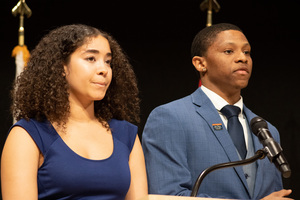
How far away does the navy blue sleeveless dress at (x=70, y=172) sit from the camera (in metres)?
1.95

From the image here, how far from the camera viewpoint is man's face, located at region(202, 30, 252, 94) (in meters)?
2.55

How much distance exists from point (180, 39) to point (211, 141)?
2.23 meters

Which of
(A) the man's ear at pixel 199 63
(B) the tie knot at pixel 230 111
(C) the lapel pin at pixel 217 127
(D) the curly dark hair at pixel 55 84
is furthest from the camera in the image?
(A) the man's ear at pixel 199 63

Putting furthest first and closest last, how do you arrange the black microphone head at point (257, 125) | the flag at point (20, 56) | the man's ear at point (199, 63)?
the flag at point (20, 56) → the man's ear at point (199, 63) → the black microphone head at point (257, 125)

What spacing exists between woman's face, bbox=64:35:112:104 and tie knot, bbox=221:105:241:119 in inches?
25.8

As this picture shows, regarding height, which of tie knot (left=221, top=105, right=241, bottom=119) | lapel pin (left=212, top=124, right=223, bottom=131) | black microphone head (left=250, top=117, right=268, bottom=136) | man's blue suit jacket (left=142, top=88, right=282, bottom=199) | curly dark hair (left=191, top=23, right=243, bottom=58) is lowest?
man's blue suit jacket (left=142, top=88, right=282, bottom=199)

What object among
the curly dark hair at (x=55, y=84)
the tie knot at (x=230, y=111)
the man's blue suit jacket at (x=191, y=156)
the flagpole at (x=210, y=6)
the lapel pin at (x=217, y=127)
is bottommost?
the man's blue suit jacket at (x=191, y=156)

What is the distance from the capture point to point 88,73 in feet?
6.93

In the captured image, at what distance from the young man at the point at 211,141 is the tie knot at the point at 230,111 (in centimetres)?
1

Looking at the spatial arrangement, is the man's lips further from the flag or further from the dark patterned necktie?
the flag

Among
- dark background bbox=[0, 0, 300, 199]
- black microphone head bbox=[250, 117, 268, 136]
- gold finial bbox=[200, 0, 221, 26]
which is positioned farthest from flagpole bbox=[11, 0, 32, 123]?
black microphone head bbox=[250, 117, 268, 136]

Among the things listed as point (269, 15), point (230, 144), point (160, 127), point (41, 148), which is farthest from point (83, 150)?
point (269, 15)

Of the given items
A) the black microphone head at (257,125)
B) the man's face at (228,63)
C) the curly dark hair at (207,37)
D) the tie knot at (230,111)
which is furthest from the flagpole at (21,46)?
the black microphone head at (257,125)

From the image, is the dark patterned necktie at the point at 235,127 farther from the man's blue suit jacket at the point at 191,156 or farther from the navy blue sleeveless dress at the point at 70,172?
the navy blue sleeveless dress at the point at 70,172
